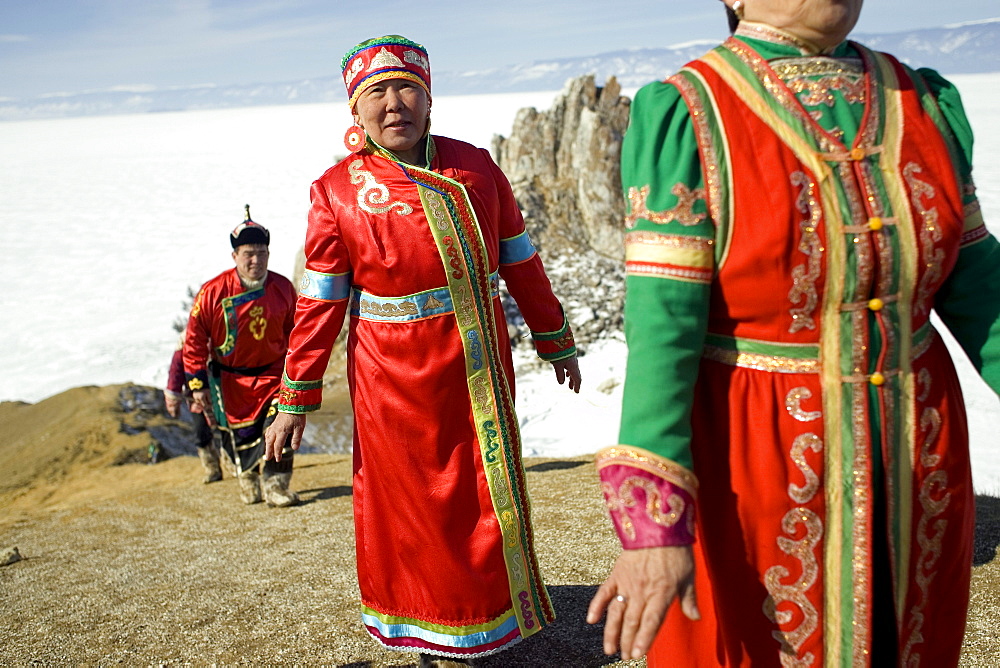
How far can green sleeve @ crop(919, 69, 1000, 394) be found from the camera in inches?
65.1

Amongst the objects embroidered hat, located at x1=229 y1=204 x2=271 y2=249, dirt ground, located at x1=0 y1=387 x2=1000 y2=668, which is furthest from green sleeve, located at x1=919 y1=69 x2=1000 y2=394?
embroidered hat, located at x1=229 y1=204 x2=271 y2=249

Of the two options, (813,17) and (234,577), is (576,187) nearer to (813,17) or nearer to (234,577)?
(234,577)

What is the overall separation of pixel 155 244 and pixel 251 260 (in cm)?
6757

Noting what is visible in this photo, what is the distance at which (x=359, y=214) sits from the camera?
2979 millimetres

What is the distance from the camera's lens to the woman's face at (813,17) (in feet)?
5.12

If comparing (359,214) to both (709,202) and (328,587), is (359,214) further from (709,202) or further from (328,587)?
(328,587)

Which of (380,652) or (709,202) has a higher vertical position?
(709,202)

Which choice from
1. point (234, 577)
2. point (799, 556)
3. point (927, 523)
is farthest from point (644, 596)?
point (234, 577)

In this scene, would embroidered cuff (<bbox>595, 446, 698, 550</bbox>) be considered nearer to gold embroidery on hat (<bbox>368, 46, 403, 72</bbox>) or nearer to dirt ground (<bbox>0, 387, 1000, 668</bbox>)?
gold embroidery on hat (<bbox>368, 46, 403, 72</bbox>)

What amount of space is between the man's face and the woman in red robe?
324 cm

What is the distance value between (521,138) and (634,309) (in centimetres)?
2056

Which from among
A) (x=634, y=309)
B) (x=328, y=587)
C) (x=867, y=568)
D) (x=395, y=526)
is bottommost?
(x=328, y=587)

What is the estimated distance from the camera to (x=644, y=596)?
1.48 m

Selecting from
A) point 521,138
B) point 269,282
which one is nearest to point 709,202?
point 269,282
